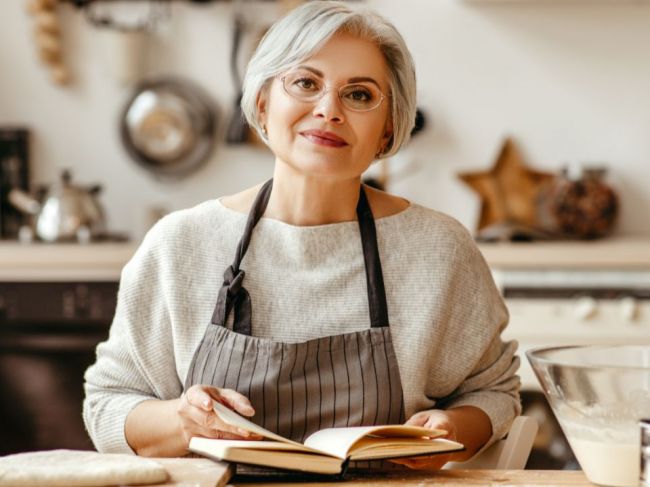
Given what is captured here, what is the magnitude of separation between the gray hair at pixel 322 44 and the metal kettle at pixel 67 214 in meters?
1.91

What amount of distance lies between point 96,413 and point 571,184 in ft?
7.77

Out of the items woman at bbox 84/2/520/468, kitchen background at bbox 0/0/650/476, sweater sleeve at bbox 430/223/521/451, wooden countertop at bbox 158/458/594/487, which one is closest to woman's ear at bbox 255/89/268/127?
woman at bbox 84/2/520/468

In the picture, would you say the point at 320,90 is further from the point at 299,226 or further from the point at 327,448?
the point at 327,448

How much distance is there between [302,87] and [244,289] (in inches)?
13.1

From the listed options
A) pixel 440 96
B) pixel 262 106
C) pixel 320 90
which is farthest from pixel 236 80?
pixel 320 90

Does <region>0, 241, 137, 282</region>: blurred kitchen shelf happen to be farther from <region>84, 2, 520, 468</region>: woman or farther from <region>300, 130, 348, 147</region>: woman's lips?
<region>300, 130, 348, 147</region>: woman's lips

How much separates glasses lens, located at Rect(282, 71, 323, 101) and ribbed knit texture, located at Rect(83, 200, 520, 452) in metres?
0.22

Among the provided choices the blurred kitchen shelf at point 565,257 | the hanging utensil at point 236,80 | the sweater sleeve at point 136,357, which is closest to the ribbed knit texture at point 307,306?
the sweater sleeve at point 136,357

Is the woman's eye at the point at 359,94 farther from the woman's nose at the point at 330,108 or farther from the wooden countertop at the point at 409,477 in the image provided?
the wooden countertop at the point at 409,477

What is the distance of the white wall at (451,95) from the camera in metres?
3.78

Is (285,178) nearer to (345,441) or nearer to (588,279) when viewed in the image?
(345,441)

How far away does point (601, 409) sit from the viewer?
1202 millimetres

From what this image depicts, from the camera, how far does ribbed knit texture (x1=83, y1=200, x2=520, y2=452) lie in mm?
1626

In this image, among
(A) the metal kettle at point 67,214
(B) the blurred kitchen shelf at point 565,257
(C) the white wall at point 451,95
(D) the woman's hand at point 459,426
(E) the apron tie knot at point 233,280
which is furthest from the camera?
(C) the white wall at point 451,95
